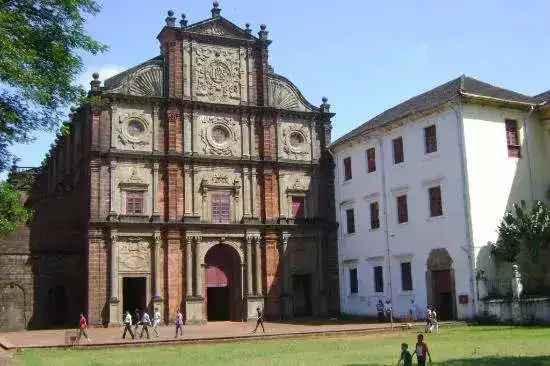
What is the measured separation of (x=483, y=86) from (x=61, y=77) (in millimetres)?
25935

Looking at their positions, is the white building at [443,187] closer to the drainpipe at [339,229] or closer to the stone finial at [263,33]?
the drainpipe at [339,229]

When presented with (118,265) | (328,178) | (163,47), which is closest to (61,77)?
(118,265)

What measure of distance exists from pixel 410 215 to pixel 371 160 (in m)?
5.06

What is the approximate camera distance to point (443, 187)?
33.6m

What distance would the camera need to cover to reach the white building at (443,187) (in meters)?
32.4

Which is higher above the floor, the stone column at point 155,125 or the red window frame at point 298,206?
the stone column at point 155,125

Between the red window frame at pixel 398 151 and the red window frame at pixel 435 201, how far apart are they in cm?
306

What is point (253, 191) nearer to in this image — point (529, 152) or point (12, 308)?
point (12, 308)

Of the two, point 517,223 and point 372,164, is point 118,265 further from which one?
point 517,223

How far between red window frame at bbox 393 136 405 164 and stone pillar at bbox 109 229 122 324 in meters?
16.3

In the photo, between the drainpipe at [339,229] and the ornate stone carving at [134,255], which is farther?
the drainpipe at [339,229]

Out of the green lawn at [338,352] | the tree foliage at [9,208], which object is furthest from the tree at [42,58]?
the green lawn at [338,352]

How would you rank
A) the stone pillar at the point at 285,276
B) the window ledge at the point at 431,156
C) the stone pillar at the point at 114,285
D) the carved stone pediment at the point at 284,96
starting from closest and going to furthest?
the window ledge at the point at 431,156 → the stone pillar at the point at 114,285 → the stone pillar at the point at 285,276 → the carved stone pediment at the point at 284,96

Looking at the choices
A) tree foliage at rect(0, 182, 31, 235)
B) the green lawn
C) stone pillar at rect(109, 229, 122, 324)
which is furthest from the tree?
stone pillar at rect(109, 229, 122, 324)
